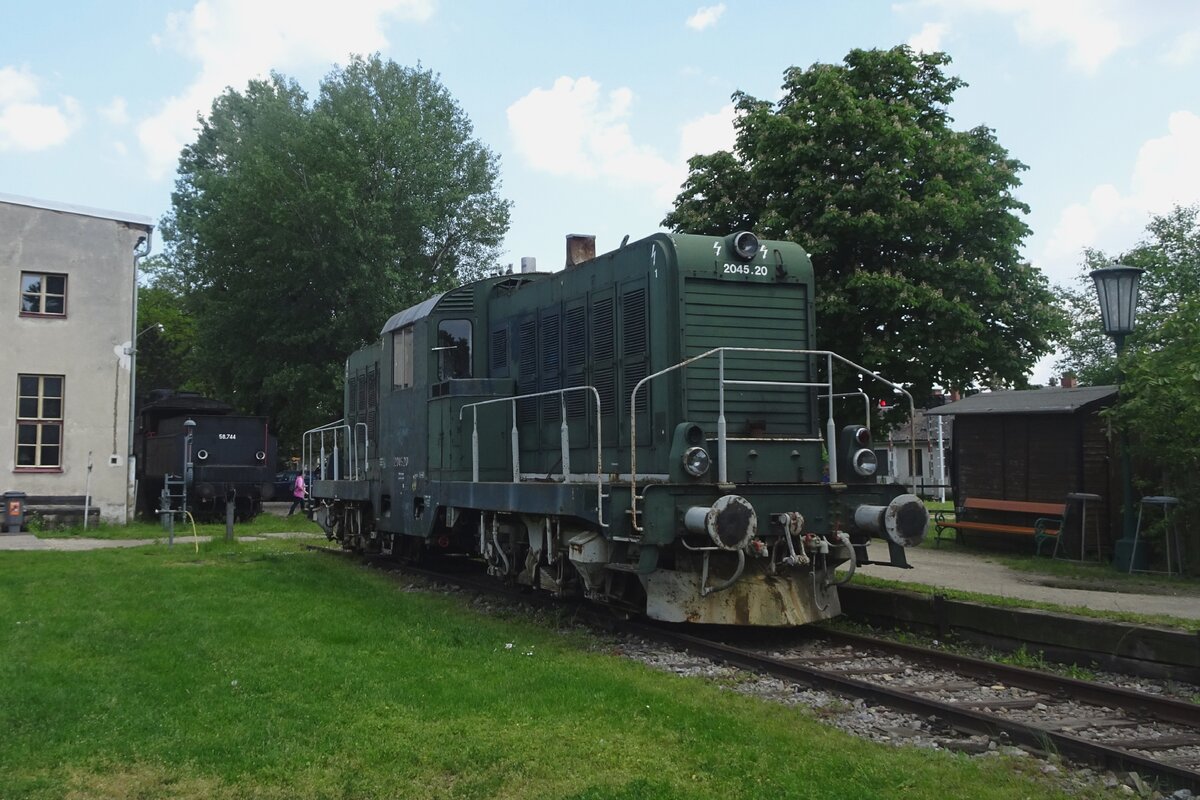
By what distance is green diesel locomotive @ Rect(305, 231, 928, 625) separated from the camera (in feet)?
28.4

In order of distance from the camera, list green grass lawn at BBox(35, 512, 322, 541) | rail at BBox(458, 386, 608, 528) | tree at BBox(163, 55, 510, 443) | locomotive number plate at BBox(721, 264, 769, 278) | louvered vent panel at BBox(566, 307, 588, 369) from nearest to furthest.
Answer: rail at BBox(458, 386, 608, 528)
locomotive number plate at BBox(721, 264, 769, 278)
louvered vent panel at BBox(566, 307, 588, 369)
green grass lawn at BBox(35, 512, 322, 541)
tree at BBox(163, 55, 510, 443)

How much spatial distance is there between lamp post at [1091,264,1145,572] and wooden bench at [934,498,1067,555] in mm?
1896

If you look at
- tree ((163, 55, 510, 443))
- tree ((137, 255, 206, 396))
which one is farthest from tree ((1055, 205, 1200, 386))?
tree ((137, 255, 206, 396))

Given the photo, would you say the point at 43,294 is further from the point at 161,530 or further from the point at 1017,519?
the point at 1017,519

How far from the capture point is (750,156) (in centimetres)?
1959

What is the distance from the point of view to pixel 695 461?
8562mm

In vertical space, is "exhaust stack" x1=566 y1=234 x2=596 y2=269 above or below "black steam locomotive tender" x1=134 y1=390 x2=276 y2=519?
above

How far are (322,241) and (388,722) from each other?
26.4 m

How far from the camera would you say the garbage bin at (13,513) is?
869 inches

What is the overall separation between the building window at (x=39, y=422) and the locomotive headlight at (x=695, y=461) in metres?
20.0

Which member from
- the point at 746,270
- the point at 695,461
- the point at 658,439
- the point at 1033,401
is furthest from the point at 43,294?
the point at 1033,401

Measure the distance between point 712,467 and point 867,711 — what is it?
8.86ft

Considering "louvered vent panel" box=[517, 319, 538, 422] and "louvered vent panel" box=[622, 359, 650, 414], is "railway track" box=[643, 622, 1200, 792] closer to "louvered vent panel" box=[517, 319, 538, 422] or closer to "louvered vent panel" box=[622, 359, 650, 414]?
"louvered vent panel" box=[622, 359, 650, 414]

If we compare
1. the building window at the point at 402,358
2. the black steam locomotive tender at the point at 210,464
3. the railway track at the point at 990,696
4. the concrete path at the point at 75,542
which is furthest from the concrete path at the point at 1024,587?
the black steam locomotive tender at the point at 210,464
